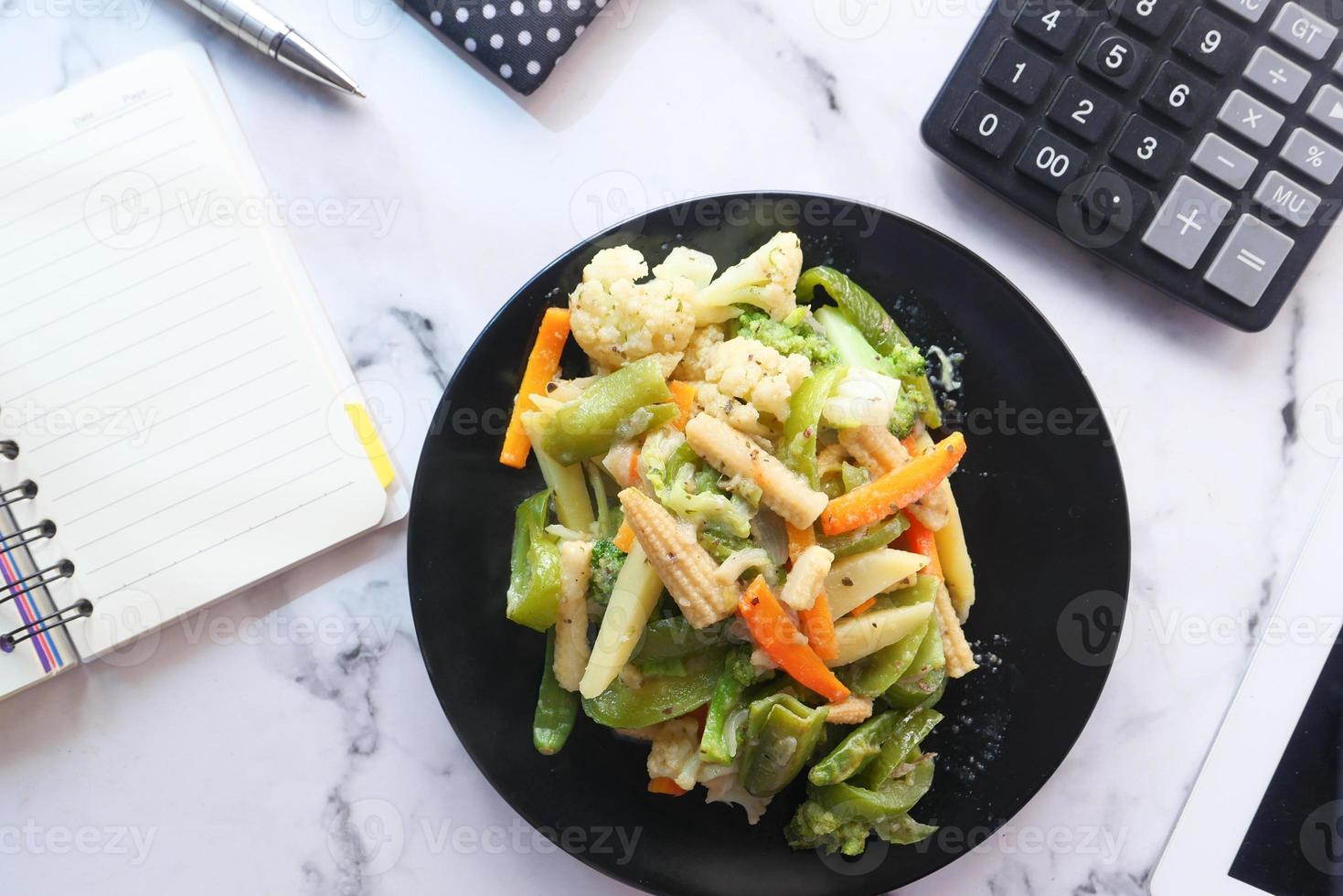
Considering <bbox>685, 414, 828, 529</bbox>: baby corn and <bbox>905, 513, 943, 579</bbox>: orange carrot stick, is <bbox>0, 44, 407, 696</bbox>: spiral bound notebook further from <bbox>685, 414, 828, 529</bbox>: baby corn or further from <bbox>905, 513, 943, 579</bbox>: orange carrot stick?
<bbox>905, 513, 943, 579</bbox>: orange carrot stick

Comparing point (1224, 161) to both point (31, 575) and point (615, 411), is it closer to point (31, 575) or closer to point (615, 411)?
point (615, 411)

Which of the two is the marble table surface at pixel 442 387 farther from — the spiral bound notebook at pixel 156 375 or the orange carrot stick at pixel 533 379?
the orange carrot stick at pixel 533 379

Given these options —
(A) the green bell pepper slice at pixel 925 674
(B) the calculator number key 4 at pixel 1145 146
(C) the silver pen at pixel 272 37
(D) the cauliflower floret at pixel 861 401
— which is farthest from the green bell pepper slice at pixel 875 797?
(C) the silver pen at pixel 272 37

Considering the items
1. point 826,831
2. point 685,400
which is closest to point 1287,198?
point 685,400

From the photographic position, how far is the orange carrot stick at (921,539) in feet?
4.83

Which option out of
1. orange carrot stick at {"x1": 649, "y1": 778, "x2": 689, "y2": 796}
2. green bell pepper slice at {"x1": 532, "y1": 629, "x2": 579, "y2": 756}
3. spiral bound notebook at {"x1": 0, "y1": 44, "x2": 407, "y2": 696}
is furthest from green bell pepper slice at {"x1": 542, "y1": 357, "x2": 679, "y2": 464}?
orange carrot stick at {"x1": 649, "y1": 778, "x2": 689, "y2": 796}

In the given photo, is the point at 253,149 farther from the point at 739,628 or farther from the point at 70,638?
the point at 739,628

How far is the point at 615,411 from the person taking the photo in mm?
1394

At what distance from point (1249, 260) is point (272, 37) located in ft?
5.99

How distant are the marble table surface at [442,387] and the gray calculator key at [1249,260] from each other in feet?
0.43

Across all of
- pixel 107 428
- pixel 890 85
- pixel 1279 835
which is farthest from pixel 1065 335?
pixel 107 428

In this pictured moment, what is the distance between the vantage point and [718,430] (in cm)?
133

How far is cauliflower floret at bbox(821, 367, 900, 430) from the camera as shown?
1360 mm

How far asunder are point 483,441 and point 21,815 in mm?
1199
